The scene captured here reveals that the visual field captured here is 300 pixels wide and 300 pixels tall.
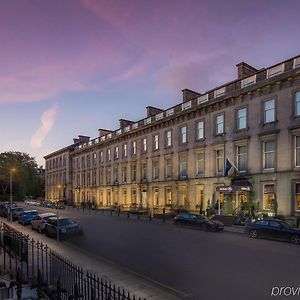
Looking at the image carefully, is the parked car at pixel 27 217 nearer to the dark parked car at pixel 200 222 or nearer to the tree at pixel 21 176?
the dark parked car at pixel 200 222

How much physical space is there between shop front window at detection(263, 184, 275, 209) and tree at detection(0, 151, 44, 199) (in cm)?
8079

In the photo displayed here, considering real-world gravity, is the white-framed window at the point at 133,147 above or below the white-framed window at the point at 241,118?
below

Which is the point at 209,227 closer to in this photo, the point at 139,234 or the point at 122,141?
the point at 139,234

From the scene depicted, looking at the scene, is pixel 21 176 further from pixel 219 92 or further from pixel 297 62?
pixel 297 62

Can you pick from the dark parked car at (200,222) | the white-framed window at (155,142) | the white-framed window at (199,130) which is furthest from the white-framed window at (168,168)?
the dark parked car at (200,222)

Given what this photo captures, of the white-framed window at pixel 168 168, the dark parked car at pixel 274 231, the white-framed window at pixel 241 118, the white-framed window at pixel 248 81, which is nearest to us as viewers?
the dark parked car at pixel 274 231

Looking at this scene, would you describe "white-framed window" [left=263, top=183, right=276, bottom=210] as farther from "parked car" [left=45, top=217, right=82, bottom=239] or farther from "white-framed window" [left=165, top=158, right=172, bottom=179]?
"parked car" [left=45, top=217, right=82, bottom=239]

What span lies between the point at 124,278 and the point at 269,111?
959 inches

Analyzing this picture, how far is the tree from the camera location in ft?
341

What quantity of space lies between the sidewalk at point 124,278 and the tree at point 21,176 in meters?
86.4

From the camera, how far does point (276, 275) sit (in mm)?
12250

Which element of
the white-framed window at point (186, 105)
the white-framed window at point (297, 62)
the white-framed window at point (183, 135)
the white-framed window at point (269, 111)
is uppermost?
the white-framed window at point (297, 62)

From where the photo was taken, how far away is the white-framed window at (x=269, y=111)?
31.4 m

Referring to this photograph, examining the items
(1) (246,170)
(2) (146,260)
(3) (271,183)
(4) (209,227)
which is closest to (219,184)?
(1) (246,170)
